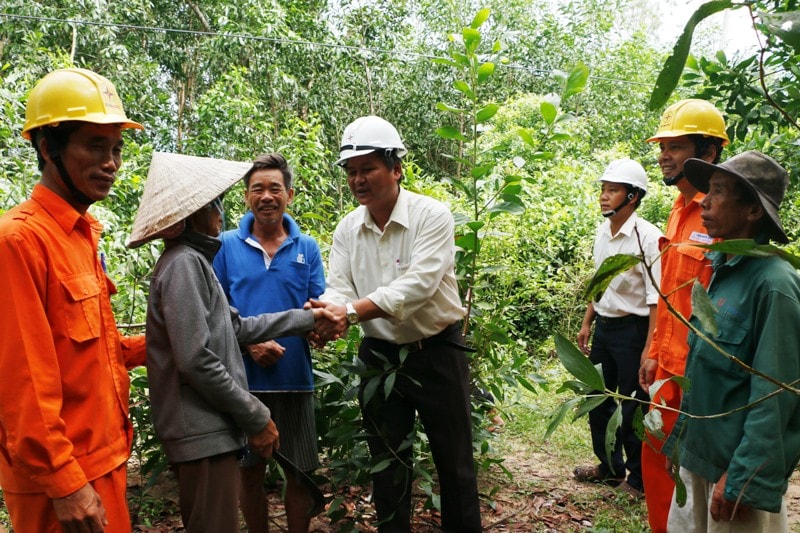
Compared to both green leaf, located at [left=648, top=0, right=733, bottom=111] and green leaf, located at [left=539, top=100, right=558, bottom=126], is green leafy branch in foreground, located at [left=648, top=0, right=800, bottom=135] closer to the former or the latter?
green leaf, located at [left=648, top=0, right=733, bottom=111]

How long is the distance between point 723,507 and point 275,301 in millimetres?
1866

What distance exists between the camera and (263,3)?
9.45m

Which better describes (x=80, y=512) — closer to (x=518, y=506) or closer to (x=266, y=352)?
(x=266, y=352)

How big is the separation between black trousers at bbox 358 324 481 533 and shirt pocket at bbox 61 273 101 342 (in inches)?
48.9

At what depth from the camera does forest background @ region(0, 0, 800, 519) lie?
10.6ft

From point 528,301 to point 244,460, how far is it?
5.50m

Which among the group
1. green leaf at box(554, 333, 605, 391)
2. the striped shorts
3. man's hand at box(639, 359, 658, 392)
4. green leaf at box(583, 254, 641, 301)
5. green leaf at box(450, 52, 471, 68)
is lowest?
the striped shorts

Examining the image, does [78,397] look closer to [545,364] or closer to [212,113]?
[545,364]

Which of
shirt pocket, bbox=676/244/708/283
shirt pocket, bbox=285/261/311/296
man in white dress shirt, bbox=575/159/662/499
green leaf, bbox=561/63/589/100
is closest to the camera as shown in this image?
shirt pocket, bbox=676/244/708/283

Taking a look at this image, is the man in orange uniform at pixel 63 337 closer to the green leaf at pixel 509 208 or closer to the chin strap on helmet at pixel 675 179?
the green leaf at pixel 509 208

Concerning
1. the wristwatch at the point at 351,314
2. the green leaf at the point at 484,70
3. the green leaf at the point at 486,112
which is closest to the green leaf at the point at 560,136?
the green leaf at the point at 486,112

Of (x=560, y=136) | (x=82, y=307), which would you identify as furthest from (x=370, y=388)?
(x=560, y=136)

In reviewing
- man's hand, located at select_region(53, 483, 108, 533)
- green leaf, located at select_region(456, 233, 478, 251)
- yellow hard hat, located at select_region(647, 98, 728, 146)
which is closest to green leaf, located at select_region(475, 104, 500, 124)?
green leaf, located at select_region(456, 233, 478, 251)

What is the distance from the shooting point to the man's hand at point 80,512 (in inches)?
63.4
